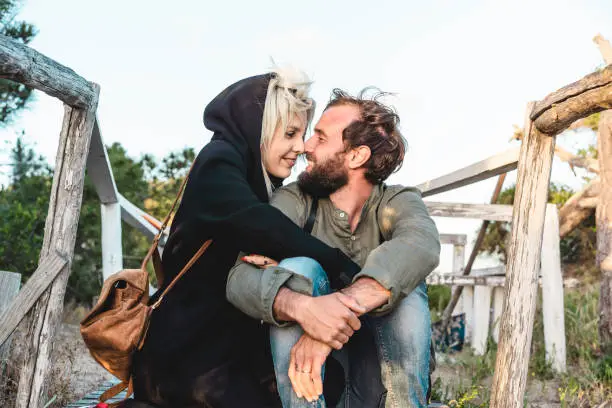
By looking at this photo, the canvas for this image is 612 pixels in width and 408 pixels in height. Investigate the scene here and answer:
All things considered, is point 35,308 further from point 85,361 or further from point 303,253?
point 85,361

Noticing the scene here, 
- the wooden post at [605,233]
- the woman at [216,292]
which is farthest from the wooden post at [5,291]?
the wooden post at [605,233]

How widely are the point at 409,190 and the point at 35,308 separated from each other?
5.37 feet

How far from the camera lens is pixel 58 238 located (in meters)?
2.84

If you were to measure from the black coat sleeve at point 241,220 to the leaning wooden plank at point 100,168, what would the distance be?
119 centimetres

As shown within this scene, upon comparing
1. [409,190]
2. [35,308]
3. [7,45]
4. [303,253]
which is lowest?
[35,308]

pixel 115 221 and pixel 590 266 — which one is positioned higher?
pixel 590 266

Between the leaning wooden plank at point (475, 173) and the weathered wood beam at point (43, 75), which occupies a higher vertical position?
the leaning wooden plank at point (475, 173)

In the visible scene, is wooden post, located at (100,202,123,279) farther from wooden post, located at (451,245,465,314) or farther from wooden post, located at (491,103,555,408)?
wooden post, located at (451,245,465,314)

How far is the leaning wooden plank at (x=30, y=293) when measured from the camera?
2568 mm

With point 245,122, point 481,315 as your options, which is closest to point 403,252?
point 245,122

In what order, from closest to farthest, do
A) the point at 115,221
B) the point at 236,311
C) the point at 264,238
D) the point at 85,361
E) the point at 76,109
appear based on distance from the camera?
1. the point at 264,238
2. the point at 236,311
3. the point at 76,109
4. the point at 115,221
5. the point at 85,361

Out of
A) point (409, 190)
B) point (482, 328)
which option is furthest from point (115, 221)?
point (482, 328)

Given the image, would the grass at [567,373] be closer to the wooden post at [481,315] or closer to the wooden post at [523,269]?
the wooden post at [481,315]

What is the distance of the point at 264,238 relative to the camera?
87.0 inches
